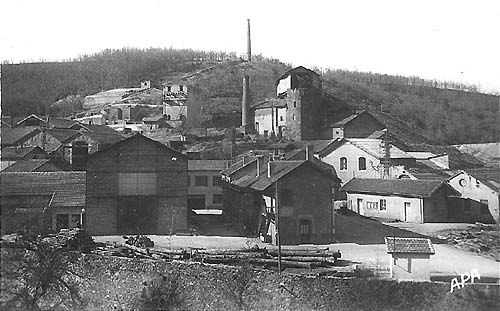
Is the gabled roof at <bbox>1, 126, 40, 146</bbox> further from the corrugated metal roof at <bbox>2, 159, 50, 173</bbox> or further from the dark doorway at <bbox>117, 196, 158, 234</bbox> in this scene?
the dark doorway at <bbox>117, 196, 158, 234</bbox>

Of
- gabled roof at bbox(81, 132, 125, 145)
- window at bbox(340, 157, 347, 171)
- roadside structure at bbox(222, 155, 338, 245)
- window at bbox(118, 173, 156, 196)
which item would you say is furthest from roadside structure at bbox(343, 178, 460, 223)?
gabled roof at bbox(81, 132, 125, 145)

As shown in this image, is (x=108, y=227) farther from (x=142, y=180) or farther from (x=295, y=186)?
(x=295, y=186)

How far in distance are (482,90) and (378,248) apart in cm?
322

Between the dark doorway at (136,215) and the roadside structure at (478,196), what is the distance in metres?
5.89

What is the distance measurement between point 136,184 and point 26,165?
2.32m

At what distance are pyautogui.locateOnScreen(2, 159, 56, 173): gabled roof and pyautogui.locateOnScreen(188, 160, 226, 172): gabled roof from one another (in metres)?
3.92

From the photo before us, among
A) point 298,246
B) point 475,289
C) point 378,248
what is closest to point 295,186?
point 298,246

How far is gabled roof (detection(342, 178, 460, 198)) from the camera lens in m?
9.73

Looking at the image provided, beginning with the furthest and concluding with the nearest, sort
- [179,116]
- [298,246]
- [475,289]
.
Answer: [179,116], [298,246], [475,289]

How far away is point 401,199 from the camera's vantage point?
1045cm

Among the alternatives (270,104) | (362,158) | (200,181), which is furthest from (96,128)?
(362,158)

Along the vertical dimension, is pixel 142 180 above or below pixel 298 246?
above

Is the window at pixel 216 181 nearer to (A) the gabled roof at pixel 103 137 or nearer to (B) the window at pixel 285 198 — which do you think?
(A) the gabled roof at pixel 103 137

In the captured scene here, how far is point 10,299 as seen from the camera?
674 cm
